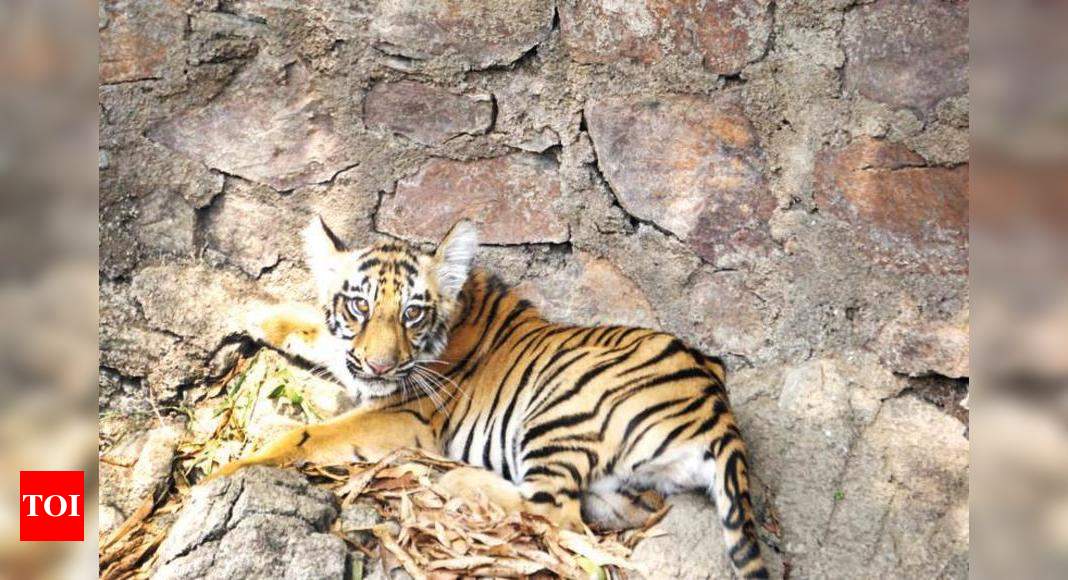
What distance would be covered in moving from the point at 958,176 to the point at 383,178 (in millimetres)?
2192

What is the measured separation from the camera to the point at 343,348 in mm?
4082

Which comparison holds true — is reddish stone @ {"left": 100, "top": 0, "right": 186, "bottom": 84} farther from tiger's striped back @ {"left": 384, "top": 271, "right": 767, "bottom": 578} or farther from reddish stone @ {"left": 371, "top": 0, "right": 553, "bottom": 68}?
tiger's striped back @ {"left": 384, "top": 271, "right": 767, "bottom": 578}

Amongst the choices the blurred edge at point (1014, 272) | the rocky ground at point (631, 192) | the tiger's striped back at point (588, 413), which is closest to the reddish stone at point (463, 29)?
the rocky ground at point (631, 192)

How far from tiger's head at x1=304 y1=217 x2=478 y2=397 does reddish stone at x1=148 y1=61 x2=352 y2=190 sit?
1.11ft

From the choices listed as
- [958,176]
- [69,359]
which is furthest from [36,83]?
[958,176]

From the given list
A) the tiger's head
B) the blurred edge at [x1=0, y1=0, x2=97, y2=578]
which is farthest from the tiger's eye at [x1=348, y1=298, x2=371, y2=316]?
the blurred edge at [x1=0, y1=0, x2=97, y2=578]

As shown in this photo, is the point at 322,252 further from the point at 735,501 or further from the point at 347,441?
the point at 735,501

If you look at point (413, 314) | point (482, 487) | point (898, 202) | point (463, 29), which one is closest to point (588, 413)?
point (482, 487)

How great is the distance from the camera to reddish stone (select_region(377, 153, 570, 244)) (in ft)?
13.8

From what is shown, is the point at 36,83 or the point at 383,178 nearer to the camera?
the point at 36,83

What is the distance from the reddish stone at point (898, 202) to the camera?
12.0 ft

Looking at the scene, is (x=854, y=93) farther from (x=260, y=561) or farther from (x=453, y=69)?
(x=260, y=561)

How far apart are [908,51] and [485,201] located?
169 centimetres

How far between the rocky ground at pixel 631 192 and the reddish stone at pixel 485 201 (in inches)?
0.4
